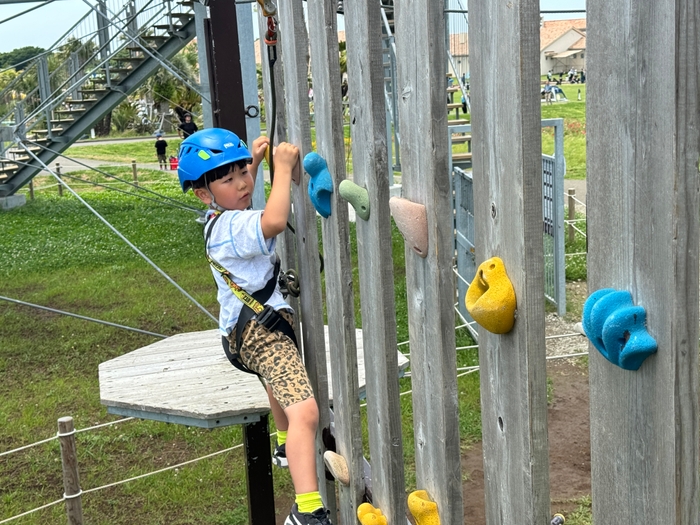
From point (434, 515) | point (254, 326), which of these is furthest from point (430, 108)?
point (254, 326)

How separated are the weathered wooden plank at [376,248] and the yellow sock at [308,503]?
29cm

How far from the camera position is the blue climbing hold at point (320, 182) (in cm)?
232

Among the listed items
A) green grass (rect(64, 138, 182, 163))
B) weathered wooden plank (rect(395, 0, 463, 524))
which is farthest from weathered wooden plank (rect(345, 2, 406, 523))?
green grass (rect(64, 138, 182, 163))

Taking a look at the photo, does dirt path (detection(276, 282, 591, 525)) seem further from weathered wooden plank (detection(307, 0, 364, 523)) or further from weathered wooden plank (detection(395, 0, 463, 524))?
weathered wooden plank (detection(395, 0, 463, 524))

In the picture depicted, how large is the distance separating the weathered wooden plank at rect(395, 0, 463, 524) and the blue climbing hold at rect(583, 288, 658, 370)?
0.57m

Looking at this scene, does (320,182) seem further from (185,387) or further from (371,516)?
(185,387)

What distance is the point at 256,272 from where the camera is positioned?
275 centimetres

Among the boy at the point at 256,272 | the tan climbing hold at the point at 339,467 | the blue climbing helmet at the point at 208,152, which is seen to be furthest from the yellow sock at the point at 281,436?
A: the blue climbing helmet at the point at 208,152

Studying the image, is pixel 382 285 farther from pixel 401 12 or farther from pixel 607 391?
pixel 607 391

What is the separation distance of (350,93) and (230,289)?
3.10 ft

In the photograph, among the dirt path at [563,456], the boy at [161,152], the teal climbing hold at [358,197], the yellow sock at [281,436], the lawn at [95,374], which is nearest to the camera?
the teal climbing hold at [358,197]

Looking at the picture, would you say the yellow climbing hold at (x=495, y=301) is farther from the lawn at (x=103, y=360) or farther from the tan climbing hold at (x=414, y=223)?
the lawn at (x=103, y=360)

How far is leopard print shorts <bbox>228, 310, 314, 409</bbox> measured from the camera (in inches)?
101

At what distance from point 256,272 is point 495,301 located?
5.01 ft
